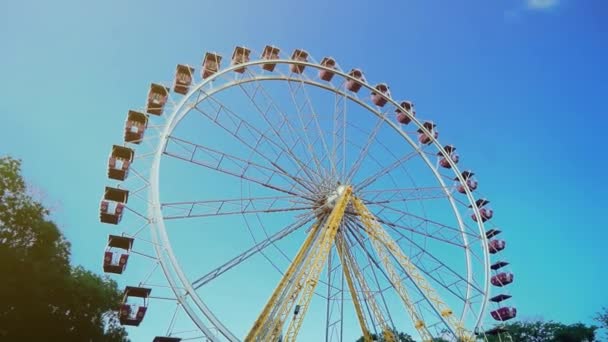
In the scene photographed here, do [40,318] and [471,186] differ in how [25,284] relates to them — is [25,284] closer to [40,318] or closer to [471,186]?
[40,318]

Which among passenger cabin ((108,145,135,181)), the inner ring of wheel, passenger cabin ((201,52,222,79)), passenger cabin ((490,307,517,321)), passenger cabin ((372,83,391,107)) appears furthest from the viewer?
passenger cabin ((372,83,391,107))

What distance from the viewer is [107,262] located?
16.2 meters

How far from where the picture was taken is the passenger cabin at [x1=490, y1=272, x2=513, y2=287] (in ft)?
82.1

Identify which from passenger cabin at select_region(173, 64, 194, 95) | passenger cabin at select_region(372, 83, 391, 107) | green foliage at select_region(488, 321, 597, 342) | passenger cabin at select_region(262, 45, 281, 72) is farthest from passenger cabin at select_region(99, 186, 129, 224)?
green foliage at select_region(488, 321, 597, 342)

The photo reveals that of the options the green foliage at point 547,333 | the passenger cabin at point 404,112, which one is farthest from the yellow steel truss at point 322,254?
the green foliage at point 547,333

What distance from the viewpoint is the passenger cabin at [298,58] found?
909 inches

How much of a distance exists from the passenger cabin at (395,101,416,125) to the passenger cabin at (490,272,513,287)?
32.1ft

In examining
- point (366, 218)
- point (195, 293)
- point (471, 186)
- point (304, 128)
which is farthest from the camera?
point (471, 186)

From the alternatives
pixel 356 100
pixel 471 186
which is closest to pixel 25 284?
pixel 356 100

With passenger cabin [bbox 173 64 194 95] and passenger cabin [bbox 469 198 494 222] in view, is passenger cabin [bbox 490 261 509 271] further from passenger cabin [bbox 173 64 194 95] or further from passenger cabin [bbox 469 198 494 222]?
passenger cabin [bbox 173 64 194 95]

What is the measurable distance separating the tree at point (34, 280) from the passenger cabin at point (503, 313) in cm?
2098

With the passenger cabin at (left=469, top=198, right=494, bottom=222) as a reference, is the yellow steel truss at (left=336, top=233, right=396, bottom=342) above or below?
below

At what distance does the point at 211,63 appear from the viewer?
2148cm

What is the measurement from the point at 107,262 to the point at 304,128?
991 centimetres
